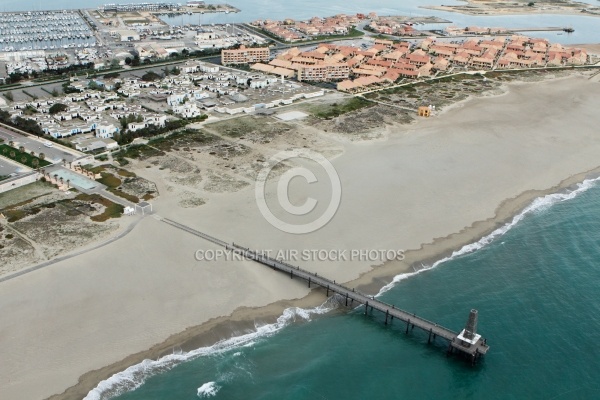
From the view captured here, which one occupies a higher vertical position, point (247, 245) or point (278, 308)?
point (247, 245)

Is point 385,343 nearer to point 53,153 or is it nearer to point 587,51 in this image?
point 53,153

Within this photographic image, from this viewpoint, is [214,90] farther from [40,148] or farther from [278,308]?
[278,308]

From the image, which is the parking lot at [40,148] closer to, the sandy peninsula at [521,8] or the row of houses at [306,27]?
the row of houses at [306,27]

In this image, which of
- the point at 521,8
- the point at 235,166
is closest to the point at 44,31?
the point at 235,166

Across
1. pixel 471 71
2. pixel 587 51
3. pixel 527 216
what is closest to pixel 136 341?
pixel 527 216

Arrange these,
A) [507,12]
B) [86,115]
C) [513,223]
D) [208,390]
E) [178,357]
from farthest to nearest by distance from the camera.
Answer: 1. [507,12]
2. [86,115]
3. [513,223]
4. [178,357]
5. [208,390]

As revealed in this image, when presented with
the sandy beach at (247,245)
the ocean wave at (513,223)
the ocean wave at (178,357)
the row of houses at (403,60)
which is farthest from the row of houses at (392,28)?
the ocean wave at (178,357)

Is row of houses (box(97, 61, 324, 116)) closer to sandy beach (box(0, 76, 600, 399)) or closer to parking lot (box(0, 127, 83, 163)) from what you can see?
parking lot (box(0, 127, 83, 163))

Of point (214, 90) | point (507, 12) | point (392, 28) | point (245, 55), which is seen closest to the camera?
point (214, 90)
